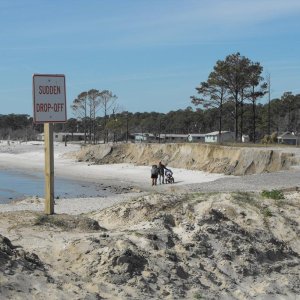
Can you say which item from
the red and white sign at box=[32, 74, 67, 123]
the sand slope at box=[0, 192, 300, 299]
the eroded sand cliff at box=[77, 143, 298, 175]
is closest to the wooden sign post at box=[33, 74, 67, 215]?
the red and white sign at box=[32, 74, 67, 123]

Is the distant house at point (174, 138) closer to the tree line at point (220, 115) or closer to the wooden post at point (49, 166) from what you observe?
the tree line at point (220, 115)

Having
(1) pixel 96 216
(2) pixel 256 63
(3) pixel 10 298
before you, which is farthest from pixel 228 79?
(3) pixel 10 298

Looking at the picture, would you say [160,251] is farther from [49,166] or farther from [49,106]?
[49,106]

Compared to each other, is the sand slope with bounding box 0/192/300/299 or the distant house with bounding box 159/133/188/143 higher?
the distant house with bounding box 159/133/188/143

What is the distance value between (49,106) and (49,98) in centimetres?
13

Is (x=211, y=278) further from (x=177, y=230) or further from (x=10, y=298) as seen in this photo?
(x=10, y=298)

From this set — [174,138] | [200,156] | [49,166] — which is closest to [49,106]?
[49,166]

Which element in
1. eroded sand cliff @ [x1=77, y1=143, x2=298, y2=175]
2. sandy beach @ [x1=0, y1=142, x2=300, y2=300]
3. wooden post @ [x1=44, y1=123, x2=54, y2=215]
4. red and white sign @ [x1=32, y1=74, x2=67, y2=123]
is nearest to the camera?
sandy beach @ [x1=0, y1=142, x2=300, y2=300]

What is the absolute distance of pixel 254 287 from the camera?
21.9ft

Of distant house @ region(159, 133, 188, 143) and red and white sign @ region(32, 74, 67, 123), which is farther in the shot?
distant house @ region(159, 133, 188, 143)

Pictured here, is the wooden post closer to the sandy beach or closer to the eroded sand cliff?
the sandy beach

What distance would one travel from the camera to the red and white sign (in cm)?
879

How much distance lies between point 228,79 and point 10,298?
2357 inches

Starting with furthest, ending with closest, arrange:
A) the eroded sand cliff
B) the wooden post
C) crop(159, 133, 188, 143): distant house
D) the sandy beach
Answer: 1. crop(159, 133, 188, 143): distant house
2. the eroded sand cliff
3. the wooden post
4. the sandy beach
